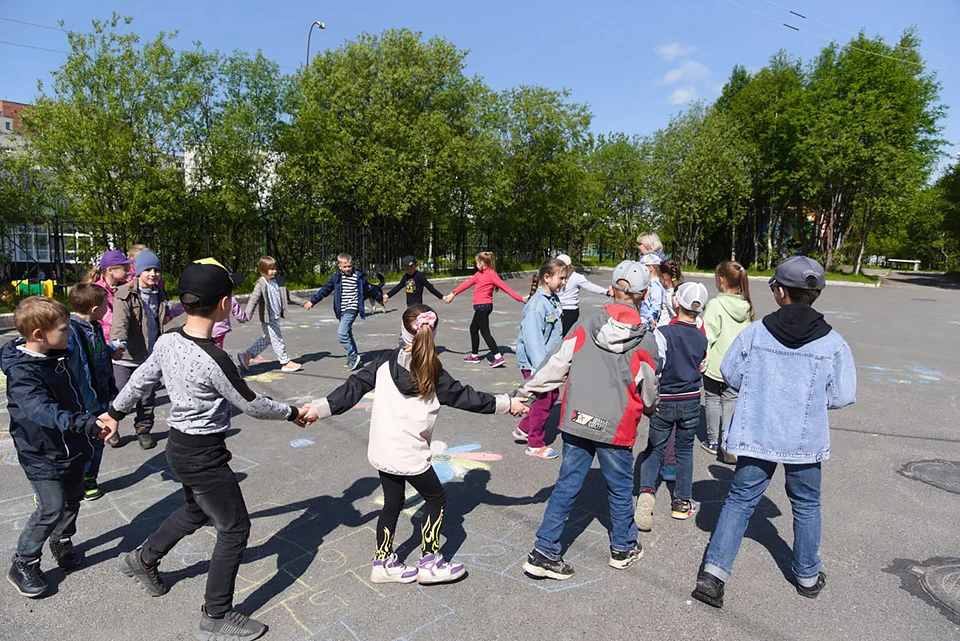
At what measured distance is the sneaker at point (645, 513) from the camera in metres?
3.98

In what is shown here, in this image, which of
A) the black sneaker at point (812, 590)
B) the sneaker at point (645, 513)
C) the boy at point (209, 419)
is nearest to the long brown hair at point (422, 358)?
the boy at point (209, 419)

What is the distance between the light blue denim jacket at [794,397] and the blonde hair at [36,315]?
3.61 m

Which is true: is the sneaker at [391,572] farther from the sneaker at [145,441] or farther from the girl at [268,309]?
the girl at [268,309]

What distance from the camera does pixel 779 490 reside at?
4738 mm

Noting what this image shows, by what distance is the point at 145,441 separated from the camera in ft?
17.5

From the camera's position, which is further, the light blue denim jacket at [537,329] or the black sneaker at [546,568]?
the light blue denim jacket at [537,329]

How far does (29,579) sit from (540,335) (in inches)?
149

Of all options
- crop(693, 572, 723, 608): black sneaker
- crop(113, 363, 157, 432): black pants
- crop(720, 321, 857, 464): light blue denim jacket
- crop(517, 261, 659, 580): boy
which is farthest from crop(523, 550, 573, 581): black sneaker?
crop(113, 363, 157, 432): black pants

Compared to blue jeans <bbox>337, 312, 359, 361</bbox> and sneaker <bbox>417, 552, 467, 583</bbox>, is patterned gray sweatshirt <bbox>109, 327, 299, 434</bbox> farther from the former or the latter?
blue jeans <bbox>337, 312, 359, 361</bbox>

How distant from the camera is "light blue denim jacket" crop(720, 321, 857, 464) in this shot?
310 cm

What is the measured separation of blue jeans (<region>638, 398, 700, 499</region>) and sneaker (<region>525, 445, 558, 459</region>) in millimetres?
1270

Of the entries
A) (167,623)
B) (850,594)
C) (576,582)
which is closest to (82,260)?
(167,623)

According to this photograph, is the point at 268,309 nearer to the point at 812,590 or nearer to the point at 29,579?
the point at 29,579

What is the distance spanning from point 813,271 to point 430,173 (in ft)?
68.6
